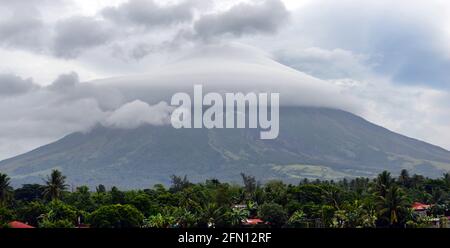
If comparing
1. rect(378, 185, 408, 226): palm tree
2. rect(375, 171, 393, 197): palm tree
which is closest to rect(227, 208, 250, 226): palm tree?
rect(375, 171, 393, 197): palm tree

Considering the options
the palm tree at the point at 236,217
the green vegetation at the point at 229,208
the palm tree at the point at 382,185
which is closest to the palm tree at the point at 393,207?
the green vegetation at the point at 229,208

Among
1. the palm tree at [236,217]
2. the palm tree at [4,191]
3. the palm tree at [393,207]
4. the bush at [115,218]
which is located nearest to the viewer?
the palm tree at [393,207]

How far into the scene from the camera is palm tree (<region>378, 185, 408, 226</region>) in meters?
80.8

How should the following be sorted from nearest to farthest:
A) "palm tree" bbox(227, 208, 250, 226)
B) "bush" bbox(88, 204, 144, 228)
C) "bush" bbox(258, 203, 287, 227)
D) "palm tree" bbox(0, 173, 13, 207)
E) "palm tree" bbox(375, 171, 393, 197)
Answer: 1. "bush" bbox(88, 204, 144, 228)
2. "palm tree" bbox(375, 171, 393, 197)
3. "palm tree" bbox(227, 208, 250, 226)
4. "bush" bbox(258, 203, 287, 227)
5. "palm tree" bbox(0, 173, 13, 207)

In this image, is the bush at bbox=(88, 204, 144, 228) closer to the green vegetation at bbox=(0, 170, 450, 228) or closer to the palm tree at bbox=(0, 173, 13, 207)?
the green vegetation at bbox=(0, 170, 450, 228)

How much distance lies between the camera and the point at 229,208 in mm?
94000

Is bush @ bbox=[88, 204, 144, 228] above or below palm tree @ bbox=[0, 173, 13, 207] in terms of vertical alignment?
below

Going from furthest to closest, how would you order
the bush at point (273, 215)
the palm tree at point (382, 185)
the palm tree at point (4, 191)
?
the palm tree at point (4, 191) → the bush at point (273, 215) → the palm tree at point (382, 185)

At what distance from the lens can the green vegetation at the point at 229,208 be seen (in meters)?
81.4

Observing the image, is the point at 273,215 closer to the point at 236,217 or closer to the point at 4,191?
the point at 236,217

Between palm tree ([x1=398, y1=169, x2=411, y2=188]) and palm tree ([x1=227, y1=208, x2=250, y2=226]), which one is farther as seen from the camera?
palm tree ([x1=398, y1=169, x2=411, y2=188])

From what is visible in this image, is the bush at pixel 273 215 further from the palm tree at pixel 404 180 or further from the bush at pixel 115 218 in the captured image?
the palm tree at pixel 404 180

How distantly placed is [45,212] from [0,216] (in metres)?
15.1
